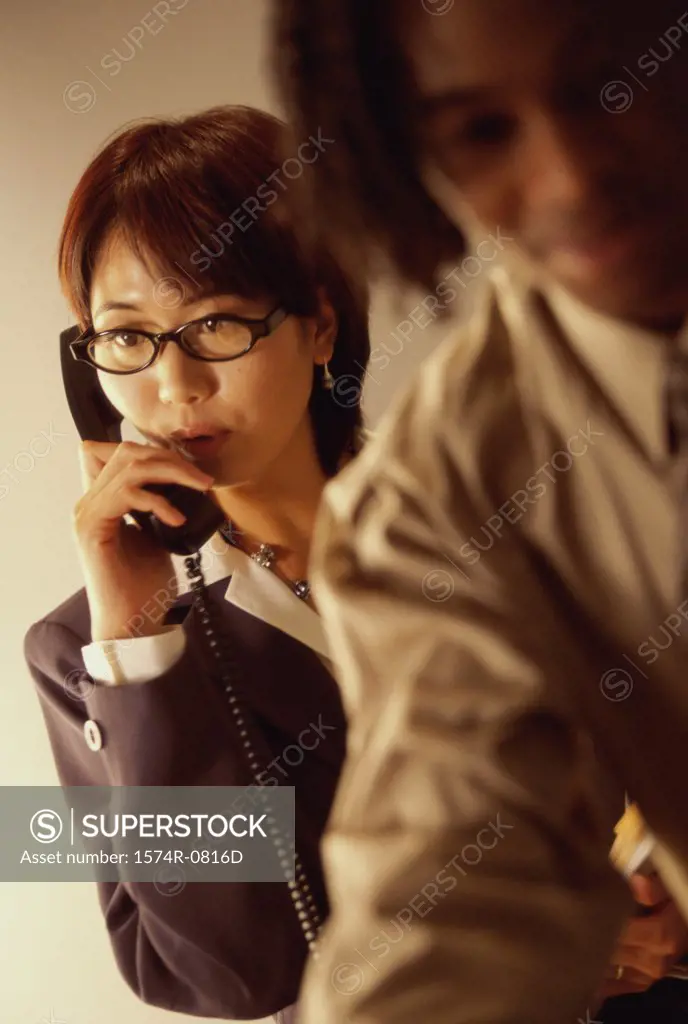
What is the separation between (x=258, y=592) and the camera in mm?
656

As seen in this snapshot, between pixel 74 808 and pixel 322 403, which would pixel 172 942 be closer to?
pixel 74 808

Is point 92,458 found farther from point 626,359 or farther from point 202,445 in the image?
point 626,359

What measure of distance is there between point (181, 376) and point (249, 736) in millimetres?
279

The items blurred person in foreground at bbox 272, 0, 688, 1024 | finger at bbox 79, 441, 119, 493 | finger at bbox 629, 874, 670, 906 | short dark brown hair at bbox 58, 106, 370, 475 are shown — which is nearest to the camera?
blurred person in foreground at bbox 272, 0, 688, 1024

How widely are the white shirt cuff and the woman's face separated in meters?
0.13

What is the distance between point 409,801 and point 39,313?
0.56 meters

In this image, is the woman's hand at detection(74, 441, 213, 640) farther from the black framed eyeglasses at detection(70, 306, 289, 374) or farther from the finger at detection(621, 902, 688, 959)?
the finger at detection(621, 902, 688, 959)

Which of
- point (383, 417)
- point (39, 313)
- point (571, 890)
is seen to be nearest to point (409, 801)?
point (571, 890)

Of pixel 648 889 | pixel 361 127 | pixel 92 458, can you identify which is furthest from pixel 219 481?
pixel 648 889

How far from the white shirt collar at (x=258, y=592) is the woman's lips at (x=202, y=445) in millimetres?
64

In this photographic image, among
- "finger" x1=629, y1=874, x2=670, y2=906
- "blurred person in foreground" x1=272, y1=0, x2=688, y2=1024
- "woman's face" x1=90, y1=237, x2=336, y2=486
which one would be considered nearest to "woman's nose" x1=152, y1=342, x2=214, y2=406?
"woman's face" x1=90, y1=237, x2=336, y2=486

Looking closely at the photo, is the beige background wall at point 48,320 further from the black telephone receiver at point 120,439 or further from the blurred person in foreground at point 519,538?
the blurred person in foreground at point 519,538

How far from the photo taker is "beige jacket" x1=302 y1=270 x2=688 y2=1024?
0.37 m

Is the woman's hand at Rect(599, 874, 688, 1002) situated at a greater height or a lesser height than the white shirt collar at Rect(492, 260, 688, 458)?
lesser
